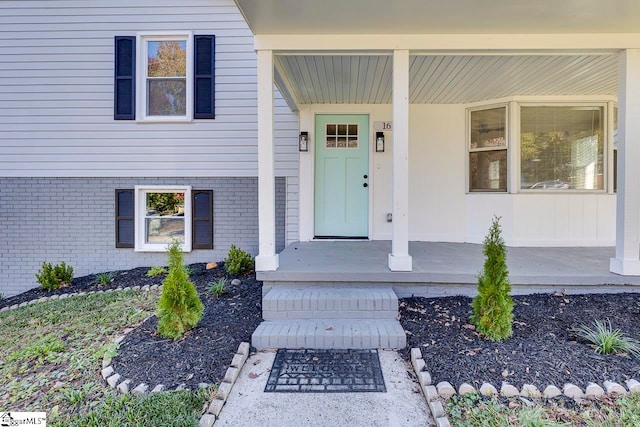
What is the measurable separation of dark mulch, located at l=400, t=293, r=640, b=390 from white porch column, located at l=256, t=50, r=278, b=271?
1.42 m

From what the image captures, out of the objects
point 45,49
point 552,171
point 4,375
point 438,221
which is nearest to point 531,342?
point 438,221

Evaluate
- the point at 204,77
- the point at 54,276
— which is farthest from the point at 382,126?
the point at 54,276

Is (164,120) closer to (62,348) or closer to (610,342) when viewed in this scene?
(62,348)

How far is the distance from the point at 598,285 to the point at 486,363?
6.29 ft

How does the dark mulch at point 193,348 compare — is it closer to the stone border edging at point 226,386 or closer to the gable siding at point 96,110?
the stone border edging at point 226,386

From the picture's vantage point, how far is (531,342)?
2.55 m

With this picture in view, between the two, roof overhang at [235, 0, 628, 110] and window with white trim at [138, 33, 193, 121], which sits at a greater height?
window with white trim at [138, 33, 193, 121]

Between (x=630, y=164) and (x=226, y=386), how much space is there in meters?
4.19

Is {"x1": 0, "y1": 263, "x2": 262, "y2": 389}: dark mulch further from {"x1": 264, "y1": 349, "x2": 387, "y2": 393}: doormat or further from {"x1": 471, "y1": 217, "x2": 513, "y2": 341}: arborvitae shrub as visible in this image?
{"x1": 471, "y1": 217, "x2": 513, "y2": 341}: arborvitae shrub

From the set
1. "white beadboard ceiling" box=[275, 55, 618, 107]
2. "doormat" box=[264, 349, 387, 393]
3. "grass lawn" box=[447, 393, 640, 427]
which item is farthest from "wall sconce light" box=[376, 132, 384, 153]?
"grass lawn" box=[447, 393, 640, 427]

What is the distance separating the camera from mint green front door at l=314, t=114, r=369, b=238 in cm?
541

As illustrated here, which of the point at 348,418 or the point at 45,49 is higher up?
the point at 45,49

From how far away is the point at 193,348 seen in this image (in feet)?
8.49

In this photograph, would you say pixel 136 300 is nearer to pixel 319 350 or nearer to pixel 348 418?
pixel 319 350
